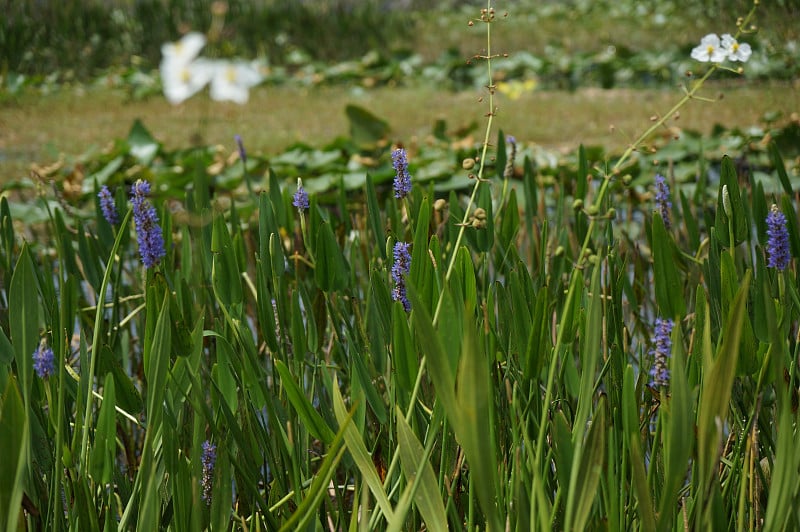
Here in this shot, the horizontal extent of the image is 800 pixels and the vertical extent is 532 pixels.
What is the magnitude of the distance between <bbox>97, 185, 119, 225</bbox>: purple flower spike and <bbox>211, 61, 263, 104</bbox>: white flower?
820 millimetres

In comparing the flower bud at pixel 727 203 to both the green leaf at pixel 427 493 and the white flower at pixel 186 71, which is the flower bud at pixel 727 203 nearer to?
the green leaf at pixel 427 493

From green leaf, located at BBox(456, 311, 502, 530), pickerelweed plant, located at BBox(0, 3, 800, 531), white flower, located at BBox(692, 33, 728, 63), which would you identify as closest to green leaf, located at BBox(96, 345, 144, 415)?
pickerelweed plant, located at BBox(0, 3, 800, 531)

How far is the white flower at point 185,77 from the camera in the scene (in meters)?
0.74

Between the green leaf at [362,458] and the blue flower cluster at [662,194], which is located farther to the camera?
the blue flower cluster at [662,194]

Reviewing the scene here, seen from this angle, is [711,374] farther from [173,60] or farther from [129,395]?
[129,395]

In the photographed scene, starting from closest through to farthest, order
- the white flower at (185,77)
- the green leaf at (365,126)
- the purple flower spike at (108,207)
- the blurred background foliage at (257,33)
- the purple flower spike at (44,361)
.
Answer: the white flower at (185,77) < the purple flower spike at (44,361) < the purple flower spike at (108,207) < the green leaf at (365,126) < the blurred background foliage at (257,33)

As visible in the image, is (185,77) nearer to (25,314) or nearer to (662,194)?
(25,314)

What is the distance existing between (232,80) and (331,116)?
539 centimetres

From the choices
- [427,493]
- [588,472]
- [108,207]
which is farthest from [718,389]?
[108,207]

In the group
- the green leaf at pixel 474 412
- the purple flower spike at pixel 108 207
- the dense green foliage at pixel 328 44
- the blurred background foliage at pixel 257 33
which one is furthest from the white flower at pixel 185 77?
the blurred background foliage at pixel 257 33

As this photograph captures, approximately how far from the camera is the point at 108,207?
1.54 metres

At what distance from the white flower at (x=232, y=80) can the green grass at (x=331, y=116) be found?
3.26 meters

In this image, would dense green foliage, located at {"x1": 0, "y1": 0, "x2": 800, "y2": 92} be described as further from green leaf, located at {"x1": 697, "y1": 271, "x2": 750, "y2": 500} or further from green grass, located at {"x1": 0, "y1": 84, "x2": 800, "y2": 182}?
green leaf, located at {"x1": 697, "y1": 271, "x2": 750, "y2": 500}

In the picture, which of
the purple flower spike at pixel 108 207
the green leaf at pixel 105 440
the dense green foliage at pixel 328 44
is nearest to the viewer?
the green leaf at pixel 105 440
